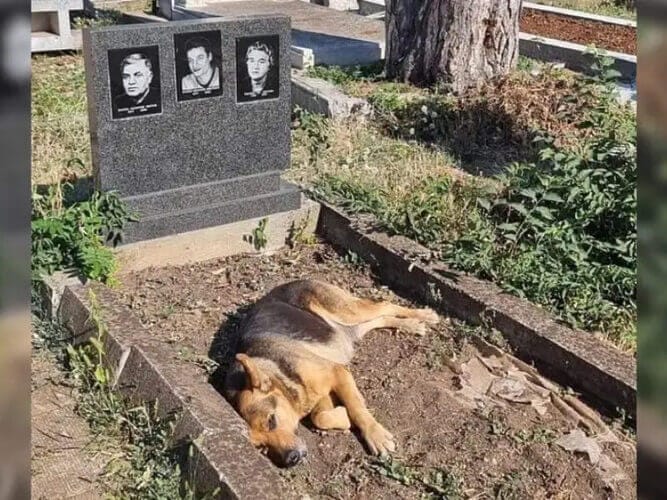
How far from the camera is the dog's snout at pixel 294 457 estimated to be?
3.29 metres

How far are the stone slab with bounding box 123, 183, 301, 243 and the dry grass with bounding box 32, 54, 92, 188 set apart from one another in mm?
939

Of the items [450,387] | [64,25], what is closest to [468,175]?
[450,387]

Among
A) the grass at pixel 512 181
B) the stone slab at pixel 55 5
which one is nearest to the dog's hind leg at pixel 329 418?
the grass at pixel 512 181

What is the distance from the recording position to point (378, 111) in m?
7.40

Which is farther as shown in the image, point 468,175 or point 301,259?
point 468,175

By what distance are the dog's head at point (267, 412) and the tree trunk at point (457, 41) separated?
16.3 feet

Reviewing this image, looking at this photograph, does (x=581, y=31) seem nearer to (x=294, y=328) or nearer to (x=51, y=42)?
(x=51, y=42)

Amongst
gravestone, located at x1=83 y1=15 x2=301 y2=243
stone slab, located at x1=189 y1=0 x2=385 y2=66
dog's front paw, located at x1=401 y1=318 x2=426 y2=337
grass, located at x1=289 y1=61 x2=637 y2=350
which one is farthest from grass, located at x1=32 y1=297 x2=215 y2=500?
stone slab, located at x1=189 y1=0 x2=385 y2=66

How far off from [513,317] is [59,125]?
451 cm

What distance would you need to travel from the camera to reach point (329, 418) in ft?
12.0

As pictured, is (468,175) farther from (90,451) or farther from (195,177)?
(90,451)

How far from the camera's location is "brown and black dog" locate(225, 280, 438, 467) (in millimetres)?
3455
